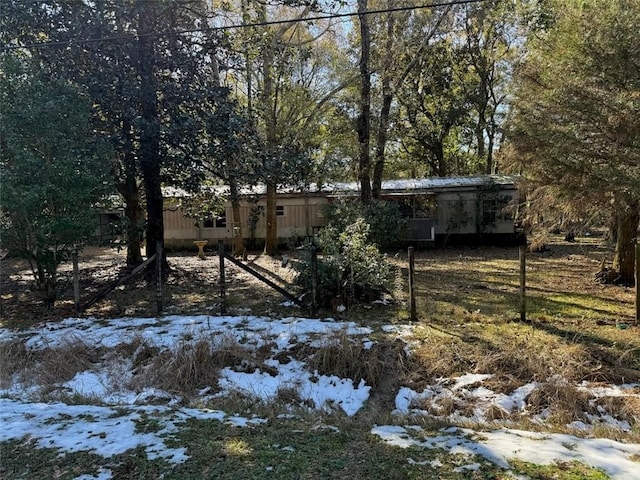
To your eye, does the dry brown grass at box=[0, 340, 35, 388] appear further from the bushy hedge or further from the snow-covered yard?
the bushy hedge

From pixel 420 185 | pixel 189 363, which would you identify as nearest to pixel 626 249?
pixel 189 363

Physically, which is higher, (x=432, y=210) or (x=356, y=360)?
(x=432, y=210)

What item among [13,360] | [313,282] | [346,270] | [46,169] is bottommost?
[13,360]

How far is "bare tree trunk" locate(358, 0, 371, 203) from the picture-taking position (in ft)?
43.3

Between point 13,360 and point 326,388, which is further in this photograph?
point 13,360

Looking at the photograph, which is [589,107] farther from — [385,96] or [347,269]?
[385,96]

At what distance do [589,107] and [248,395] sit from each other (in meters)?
6.09

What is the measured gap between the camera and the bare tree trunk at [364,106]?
43.3ft

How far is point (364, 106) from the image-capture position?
13.7m

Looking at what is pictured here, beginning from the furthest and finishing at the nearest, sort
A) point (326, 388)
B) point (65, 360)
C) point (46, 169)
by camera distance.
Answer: point (46, 169) → point (65, 360) → point (326, 388)

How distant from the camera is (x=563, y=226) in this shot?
31.9ft

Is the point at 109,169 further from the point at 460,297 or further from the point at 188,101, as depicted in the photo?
the point at 460,297

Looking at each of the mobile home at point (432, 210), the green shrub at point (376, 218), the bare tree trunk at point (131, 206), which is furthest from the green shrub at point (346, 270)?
the mobile home at point (432, 210)

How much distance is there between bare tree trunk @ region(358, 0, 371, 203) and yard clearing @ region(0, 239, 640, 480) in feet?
18.4
